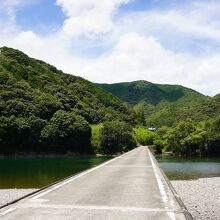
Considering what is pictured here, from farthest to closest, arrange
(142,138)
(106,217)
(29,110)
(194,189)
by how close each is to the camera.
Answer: (142,138)
(29,110)
(194,189)
(106,217)

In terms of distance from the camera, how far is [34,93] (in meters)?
129

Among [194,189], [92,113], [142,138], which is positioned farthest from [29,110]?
[194,189]

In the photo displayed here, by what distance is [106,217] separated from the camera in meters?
12.0

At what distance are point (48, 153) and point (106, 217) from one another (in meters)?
101

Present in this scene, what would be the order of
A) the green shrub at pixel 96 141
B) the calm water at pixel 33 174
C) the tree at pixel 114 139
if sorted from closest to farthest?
the calm water at pixel 33 174
the tree at pixel 114 139
the green shrub at pixel 96 141

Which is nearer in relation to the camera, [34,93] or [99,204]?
[99,204]

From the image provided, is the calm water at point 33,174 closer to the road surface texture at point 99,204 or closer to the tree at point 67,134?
the road surface texture at point 99,204

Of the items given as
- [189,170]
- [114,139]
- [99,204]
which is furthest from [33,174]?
[114,139]

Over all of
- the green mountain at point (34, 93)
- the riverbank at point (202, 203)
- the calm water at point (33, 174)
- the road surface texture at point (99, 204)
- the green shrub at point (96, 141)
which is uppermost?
the green mountain at point (34, 93)

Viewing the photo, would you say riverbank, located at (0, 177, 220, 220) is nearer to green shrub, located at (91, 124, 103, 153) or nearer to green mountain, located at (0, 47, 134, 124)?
green shrub, located at (91, 124, 103, 153)

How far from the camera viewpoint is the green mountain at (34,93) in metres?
117

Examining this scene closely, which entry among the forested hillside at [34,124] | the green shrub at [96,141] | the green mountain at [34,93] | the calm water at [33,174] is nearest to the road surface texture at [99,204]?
the calm water at [33,174]

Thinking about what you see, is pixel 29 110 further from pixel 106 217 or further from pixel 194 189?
pixel 106 217

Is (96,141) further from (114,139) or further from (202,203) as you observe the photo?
(202,203)
